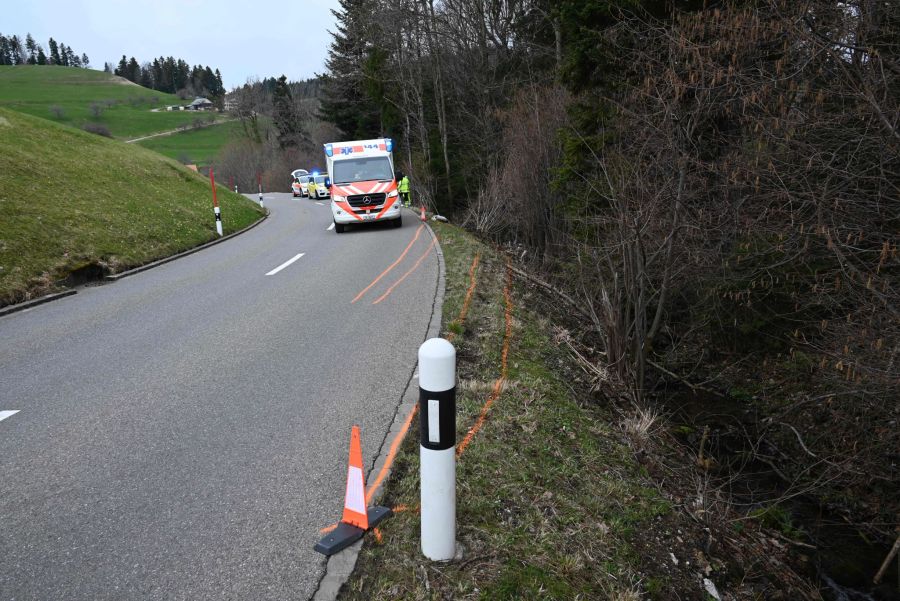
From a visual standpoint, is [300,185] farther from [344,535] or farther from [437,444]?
[437,444]

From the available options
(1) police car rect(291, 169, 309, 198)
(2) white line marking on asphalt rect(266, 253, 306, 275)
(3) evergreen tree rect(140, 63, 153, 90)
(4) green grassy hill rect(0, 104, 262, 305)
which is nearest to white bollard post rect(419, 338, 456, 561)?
(2) white line marking on asphalt rect(266, 253, 306, 275)

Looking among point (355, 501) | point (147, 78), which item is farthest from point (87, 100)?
point (355, 501)

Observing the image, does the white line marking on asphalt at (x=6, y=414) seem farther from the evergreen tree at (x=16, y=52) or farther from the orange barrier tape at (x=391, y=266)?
the evergreen tree at (x=16, y=52)

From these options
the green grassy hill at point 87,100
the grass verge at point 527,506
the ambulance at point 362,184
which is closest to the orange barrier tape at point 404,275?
the grass verge at point 527,506

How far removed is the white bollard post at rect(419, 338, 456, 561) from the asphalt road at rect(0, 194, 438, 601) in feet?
2.26

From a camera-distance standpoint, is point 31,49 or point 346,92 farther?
point 31,49

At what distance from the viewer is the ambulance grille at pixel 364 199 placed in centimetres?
1778

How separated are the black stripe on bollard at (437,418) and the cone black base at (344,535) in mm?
916

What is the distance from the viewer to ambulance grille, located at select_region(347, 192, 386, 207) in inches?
700

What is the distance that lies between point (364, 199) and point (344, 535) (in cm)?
1531

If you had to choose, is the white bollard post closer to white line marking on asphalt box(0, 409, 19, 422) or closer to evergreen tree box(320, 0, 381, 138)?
white line marking on asphalt box(0, 409, 19, 422)

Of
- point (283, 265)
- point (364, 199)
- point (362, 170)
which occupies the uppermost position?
point (362, 170)

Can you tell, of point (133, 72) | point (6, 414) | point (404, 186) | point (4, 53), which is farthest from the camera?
point (133, 72)

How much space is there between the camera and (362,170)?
1853 cm
